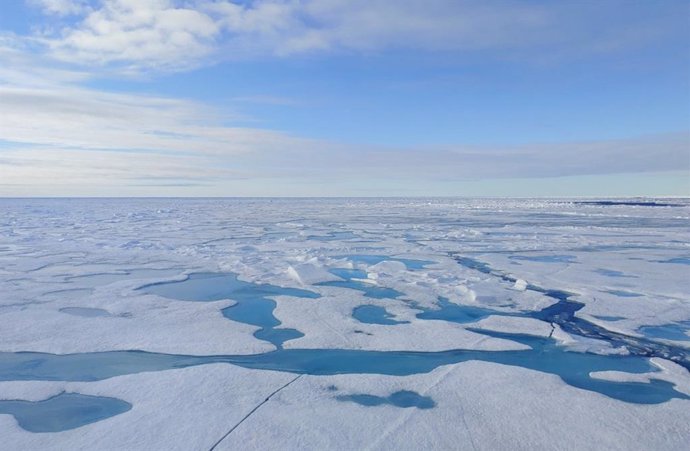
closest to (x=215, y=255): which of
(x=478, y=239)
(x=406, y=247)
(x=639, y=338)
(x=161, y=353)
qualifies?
(x=406, y=247)

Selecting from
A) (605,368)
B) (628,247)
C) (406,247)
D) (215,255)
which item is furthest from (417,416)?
(628,247)

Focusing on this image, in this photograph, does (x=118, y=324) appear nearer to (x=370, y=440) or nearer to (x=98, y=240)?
(x=370, y=440)

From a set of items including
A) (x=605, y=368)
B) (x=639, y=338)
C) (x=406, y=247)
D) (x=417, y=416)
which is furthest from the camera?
(x=406, y=247)

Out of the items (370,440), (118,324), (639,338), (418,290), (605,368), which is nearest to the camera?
(370,440)

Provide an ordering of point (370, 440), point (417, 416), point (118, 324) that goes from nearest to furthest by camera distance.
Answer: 1. point (370, 440)
2. point (417, 416)
3. point (118, 324)

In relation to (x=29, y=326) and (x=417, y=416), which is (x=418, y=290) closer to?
(x=417, y=416)

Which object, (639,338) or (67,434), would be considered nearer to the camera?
(67,434)
